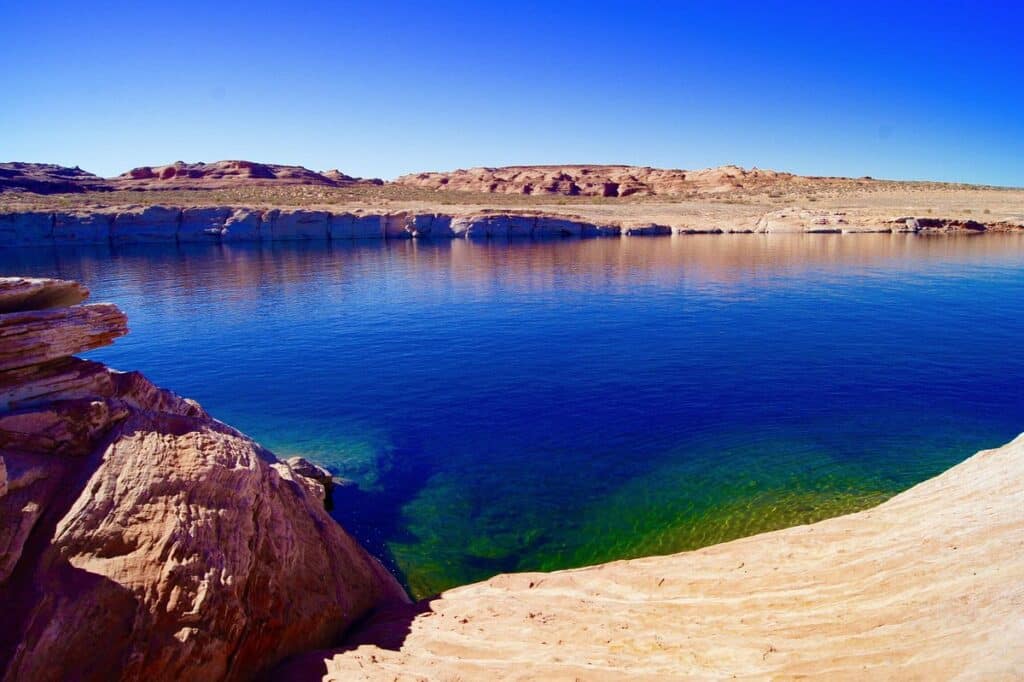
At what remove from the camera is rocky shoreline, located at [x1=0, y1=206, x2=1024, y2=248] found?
200 ft

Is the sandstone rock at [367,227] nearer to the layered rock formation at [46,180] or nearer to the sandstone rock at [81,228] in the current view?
Answer: the sandstone rock at [81,228]

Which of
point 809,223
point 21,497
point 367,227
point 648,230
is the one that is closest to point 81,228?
point 367,227

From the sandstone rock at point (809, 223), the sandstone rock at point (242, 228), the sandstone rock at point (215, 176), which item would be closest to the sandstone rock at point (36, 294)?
the sandstone rock at point (242, 228)

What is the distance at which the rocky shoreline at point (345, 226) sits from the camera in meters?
61.0

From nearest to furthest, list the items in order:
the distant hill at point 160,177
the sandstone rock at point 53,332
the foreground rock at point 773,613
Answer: the foreground rock at point 773,613 < the sandstone rock at point 53,332 < the distant hill at point 160,177

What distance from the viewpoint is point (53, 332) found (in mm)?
6781

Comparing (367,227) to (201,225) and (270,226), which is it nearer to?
(270,226)

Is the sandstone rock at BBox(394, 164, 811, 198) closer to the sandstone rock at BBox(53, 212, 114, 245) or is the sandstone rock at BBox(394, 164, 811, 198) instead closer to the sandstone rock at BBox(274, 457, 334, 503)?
the sandstone rock at BBox(53, 212, 114, 245)

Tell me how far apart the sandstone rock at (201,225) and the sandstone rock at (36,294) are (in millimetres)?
62636

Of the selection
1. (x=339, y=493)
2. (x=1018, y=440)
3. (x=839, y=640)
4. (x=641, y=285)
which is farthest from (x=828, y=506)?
(x=641, y=285)

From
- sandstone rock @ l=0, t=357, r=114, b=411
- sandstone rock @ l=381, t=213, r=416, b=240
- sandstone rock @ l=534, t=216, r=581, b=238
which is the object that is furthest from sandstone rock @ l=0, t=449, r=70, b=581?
sandstone rock @ l=381, t=213, r=416, b=240

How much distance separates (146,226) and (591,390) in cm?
5987

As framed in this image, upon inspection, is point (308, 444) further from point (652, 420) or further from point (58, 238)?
point (58, 238)

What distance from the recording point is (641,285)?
114 ft
